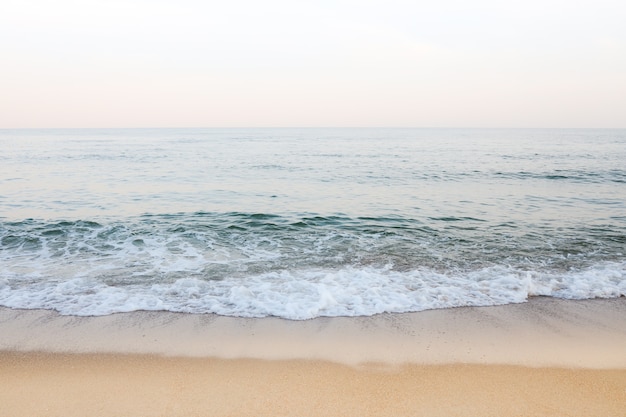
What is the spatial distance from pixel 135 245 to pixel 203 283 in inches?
145

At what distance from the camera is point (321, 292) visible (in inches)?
269

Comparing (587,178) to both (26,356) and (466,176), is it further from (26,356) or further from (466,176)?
(26,356)

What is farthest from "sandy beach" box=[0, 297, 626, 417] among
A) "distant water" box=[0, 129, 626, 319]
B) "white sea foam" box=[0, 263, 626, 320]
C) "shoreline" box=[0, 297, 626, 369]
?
"distant water" box=[0, 129, 626, 319]

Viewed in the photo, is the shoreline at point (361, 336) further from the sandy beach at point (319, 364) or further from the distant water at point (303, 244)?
the distant water at point (303, 244)

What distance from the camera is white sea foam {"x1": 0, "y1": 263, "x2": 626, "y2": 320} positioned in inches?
249

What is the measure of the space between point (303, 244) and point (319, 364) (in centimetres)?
582

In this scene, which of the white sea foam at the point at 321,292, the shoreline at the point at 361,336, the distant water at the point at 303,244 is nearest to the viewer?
the shoreline at the point at 361,336

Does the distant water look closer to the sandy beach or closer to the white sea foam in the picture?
the white sea foam

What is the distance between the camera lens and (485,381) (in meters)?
4.39

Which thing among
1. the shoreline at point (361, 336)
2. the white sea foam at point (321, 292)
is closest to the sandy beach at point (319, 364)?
the shoreline at point (361, 336)

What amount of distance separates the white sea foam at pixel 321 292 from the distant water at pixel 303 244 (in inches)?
1.3

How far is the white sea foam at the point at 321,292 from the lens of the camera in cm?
A: 633

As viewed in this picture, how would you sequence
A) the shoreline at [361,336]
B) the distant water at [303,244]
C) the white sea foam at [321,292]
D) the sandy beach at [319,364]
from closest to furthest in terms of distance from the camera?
1. the sandy beach at [319,364]
2. the shoreline at [361,336]
3. the white sea foam at [321,292]
4. the distant water at [303,244]

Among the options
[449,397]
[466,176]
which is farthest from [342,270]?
[466,176]
